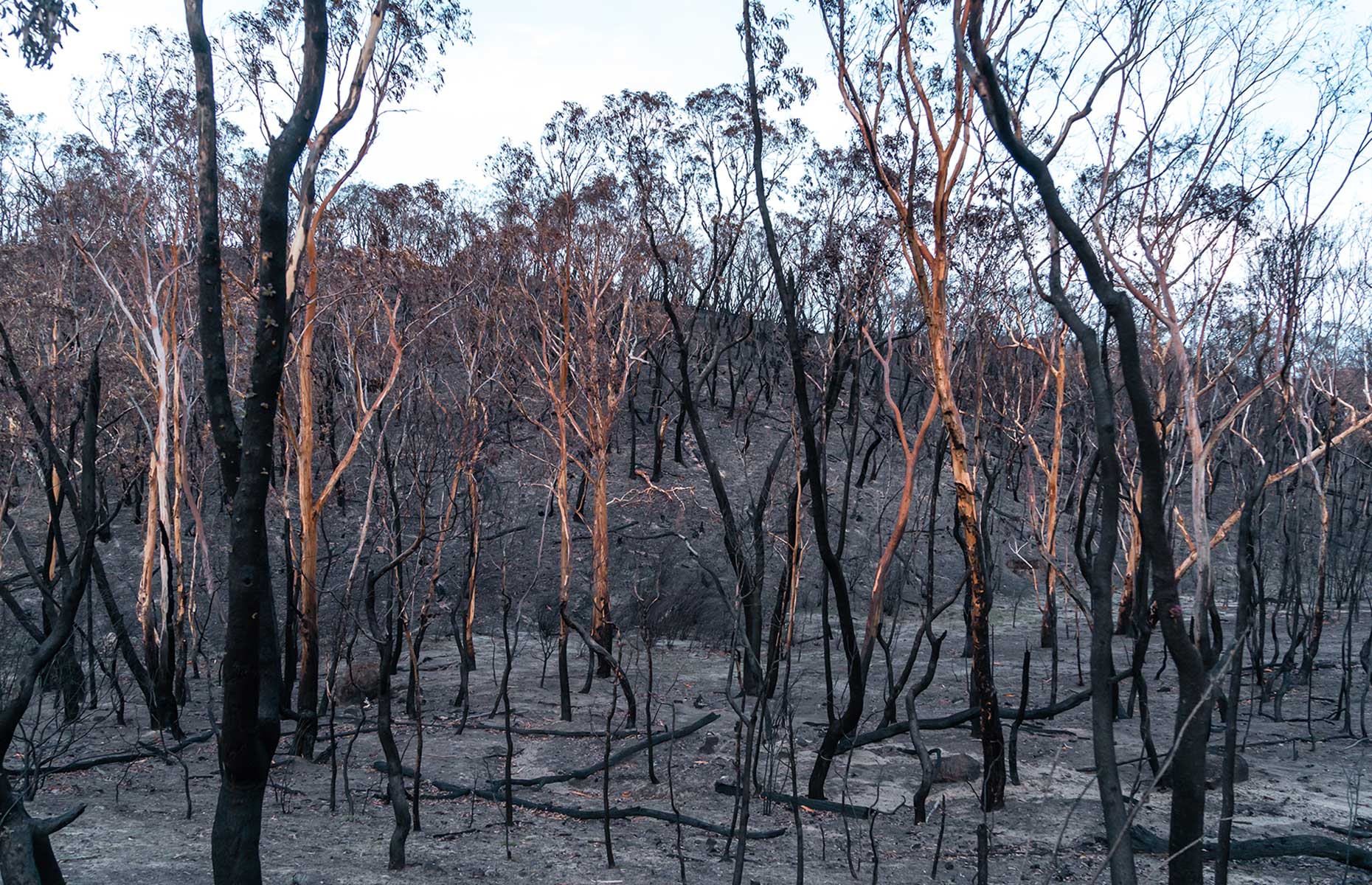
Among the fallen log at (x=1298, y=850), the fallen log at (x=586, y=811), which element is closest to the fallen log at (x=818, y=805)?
the fallen log at (x=586, y=811)

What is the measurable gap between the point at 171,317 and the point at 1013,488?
23.0 m

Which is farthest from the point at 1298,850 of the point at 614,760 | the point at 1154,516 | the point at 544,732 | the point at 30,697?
the point at 30,697

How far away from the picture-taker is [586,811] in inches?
318

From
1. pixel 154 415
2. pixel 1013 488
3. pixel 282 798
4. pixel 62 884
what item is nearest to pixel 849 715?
pixel 282 798

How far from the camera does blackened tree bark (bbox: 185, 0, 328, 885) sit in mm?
4621

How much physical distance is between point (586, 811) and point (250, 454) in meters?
4.92

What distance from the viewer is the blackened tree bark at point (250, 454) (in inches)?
182

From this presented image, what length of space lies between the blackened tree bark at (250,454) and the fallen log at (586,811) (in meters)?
3.06

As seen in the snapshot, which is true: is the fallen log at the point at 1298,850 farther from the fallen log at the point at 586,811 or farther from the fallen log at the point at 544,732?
the fallen log at the point at 544,732

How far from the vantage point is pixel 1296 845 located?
254 inches

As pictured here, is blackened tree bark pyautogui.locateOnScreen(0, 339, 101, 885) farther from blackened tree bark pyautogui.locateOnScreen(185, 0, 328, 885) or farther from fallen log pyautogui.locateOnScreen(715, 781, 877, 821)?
fallen log pyautogui.locateOnScreen(715, 781, 877, 821)

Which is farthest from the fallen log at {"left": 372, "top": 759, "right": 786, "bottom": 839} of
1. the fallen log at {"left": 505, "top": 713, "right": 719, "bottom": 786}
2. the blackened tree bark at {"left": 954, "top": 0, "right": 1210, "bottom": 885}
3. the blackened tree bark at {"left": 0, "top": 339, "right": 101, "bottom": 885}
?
the blackened tree bark at {"left": 954, "top": 0, "right": 1210, "bottom": 885}

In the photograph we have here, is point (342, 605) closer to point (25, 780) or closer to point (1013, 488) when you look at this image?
point (25, 780)

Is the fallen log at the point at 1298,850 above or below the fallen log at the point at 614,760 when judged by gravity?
above
